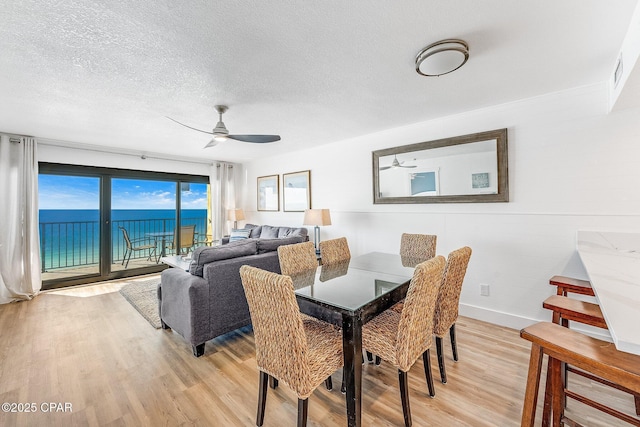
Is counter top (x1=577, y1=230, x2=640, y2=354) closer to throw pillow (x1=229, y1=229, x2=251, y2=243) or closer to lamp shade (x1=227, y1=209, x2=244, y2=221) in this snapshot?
throw pillow (x1=229, y1=229, x2=251, y2=243)

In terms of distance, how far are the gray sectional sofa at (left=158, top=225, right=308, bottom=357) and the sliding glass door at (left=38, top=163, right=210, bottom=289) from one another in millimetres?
2161

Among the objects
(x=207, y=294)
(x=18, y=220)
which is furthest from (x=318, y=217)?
(x=18, y=220)

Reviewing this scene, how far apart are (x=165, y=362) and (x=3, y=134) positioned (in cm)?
418

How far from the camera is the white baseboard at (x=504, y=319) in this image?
2.41 m

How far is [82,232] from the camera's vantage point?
5.15 meters

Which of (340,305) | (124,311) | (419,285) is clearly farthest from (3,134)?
(419,285)

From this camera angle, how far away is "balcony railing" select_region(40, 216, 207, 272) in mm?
4781

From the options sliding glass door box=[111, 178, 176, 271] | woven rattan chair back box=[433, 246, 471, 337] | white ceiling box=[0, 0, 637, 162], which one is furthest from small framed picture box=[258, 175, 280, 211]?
woven rattan chair back box=[433, 246, 471, 337]

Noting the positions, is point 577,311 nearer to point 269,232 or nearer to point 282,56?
point 282,56

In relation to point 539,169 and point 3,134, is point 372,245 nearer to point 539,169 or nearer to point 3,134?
point 539,169

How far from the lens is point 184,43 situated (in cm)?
174

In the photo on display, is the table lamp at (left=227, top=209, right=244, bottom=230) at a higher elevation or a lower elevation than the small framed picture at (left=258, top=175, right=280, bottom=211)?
lower

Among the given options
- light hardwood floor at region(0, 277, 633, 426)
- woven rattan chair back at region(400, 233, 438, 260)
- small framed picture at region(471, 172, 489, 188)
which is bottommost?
light hardwood floor at region(0, 277, 633, 426)

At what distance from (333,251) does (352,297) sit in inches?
44.7
